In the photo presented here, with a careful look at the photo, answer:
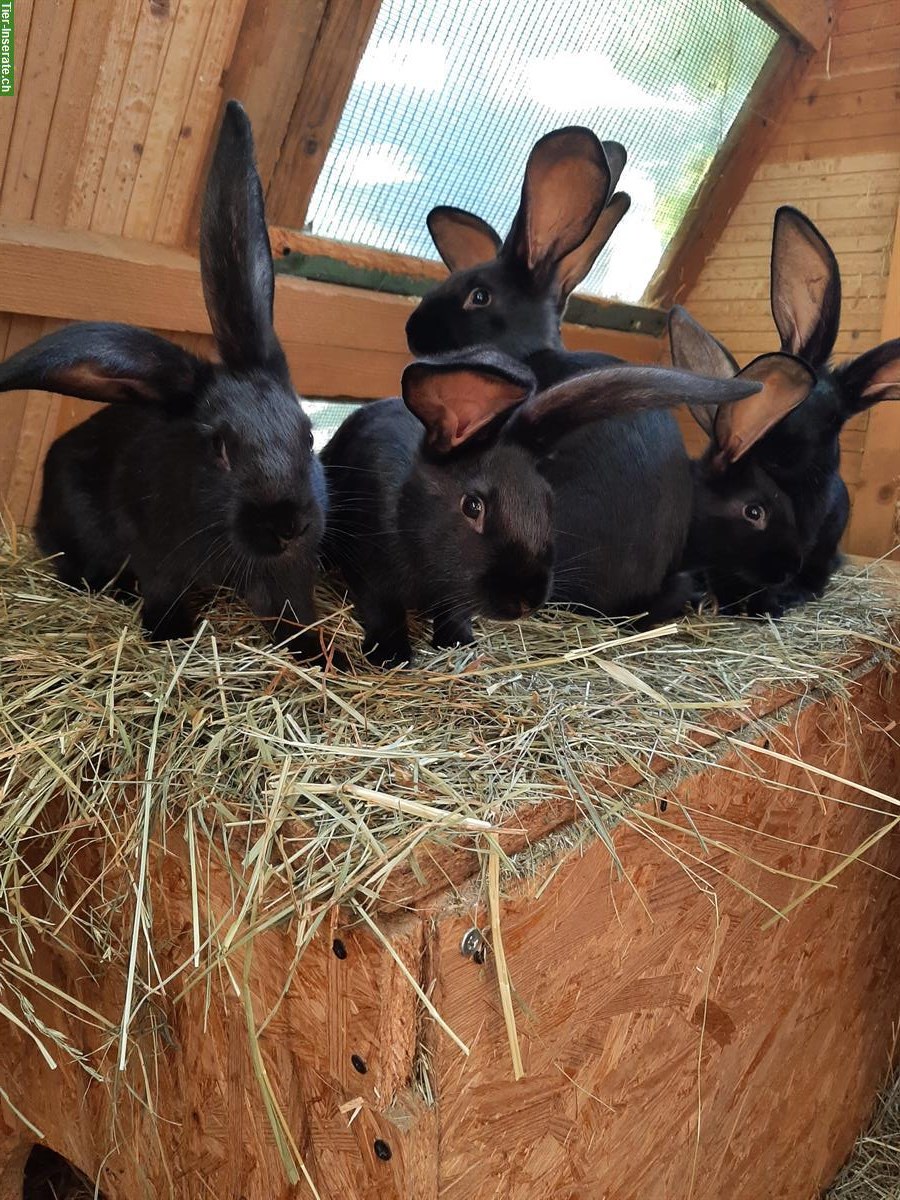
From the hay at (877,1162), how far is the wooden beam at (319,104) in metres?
2.87

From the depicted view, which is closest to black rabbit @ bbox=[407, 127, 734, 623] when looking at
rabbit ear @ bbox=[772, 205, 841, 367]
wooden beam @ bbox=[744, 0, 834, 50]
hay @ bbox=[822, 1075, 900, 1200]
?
rabbit ear @ bbox=[772, 205, 841, 367]

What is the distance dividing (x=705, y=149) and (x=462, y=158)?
1228 mm

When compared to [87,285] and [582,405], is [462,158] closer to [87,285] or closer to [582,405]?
[87,285]

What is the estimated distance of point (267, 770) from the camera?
1154 mm

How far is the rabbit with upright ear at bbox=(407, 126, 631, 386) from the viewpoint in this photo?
179 cm

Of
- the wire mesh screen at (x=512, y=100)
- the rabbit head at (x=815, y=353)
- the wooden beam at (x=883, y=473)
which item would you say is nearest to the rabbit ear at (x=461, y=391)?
the rabbit head at (x=815, y=353)

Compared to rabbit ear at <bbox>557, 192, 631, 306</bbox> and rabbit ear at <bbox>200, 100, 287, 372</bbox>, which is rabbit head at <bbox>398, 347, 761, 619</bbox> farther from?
rabbit ear at <bbox>557, 192, 631, 306</bbox>

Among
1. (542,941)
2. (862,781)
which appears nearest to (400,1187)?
(542,941)

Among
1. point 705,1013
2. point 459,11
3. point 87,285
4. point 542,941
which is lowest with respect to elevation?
→ point 705,1013

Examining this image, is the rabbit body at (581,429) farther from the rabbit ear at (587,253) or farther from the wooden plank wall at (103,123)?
the wooden plank wall at (103,123)

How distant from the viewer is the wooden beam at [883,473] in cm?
319

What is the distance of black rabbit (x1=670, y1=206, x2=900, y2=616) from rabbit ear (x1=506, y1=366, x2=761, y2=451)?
520 mm

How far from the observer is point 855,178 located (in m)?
3.31

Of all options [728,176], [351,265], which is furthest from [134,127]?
[728,176]
